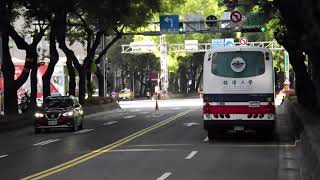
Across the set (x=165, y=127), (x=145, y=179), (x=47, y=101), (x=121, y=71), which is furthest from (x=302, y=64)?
(x=121, y=71)

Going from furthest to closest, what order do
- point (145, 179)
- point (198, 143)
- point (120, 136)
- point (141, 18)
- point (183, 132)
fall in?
point (141, 18) → point (183, 132) → point (120, 136) → point (198, 143) → point (145, 179)

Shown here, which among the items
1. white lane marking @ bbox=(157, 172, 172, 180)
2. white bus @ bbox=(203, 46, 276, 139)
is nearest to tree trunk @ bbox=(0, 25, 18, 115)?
white bus @ bbox=(203, 46, 276, 139)

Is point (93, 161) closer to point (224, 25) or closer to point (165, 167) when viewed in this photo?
point (165, 167)

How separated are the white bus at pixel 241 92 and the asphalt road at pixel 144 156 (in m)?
0.70

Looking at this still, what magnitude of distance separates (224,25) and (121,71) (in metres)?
42.1

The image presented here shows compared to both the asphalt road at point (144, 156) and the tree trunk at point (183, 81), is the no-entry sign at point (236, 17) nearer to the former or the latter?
the asphalt road at point (144, 156)

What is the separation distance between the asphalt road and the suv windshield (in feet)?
7.67

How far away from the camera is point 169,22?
2307 inches

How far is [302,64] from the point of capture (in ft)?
101

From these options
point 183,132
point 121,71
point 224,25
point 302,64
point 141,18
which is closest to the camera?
point 183,132

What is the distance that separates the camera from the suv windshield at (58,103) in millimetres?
30766

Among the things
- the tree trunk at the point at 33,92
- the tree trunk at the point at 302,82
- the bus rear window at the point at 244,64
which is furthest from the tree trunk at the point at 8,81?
the bus rear window at the point at 244,64

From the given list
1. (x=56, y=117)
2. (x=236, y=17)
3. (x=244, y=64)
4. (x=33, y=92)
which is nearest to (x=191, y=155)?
(x=244, y=64)

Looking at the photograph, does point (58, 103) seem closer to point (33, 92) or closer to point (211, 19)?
point (33, 92)
